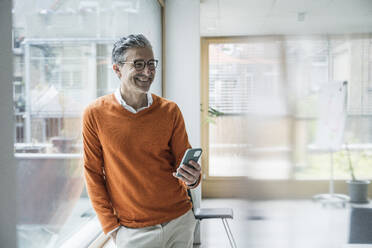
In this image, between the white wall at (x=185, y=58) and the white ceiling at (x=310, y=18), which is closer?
the white ceiling at (x=310, y=18)

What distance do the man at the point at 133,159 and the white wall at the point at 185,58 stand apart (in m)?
1.28

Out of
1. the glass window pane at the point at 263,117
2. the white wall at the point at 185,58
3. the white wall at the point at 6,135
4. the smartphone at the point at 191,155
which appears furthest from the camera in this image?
the white wall at the point at 185,58

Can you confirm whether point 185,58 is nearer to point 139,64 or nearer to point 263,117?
point 139,64

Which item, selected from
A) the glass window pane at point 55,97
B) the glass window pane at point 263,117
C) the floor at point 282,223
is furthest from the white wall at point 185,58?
the glass window pane at point 263,117

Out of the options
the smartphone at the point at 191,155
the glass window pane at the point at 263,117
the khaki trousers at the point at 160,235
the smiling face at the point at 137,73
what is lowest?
the khaki trousers at the point at 160,235

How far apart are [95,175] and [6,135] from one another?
0.81ft

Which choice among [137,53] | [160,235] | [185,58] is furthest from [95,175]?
[185,58]

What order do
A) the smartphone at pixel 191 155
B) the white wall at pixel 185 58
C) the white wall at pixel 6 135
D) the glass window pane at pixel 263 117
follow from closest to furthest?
1. the glass window pane at pixel 263 117
2. the white wall at pixel 6 135
3. the smartphone at pixel 191 155
4. the white wall at pixel 185 58

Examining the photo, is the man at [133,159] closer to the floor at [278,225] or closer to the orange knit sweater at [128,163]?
the orange knit sweater at [128,163]

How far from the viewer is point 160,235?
2.62 feet

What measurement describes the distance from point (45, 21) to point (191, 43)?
50.0 inches

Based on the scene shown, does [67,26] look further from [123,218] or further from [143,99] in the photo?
[123,218]

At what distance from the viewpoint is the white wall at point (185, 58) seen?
6.82 ft

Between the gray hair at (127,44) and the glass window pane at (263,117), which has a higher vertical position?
the gray hair at (127,44)
